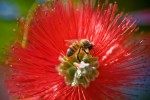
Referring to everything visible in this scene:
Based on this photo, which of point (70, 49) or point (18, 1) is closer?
point (70, 49)

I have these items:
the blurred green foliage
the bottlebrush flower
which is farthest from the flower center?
the blurred green foliage

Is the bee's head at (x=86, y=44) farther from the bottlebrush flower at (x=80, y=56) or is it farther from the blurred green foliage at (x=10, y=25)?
the blurred green foliage at (x=10, y=25)

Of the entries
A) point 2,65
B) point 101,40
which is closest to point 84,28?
point 101,40

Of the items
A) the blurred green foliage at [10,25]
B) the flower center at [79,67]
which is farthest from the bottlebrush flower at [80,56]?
the blurred green foliage at [10,25]

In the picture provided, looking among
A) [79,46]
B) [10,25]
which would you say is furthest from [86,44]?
[10,25]

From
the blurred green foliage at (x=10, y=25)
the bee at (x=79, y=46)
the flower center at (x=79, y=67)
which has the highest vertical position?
the blurred green foliage at (x=10, y=25)

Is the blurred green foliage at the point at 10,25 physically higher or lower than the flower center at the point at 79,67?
higher

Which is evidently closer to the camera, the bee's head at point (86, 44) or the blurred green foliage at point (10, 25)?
the bee's head at point (86, 44)

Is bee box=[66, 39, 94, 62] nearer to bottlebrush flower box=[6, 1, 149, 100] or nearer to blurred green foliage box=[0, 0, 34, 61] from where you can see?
bottlebrush flower box=[6, 1, 149, 100]

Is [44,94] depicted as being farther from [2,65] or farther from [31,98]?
[2,65]
